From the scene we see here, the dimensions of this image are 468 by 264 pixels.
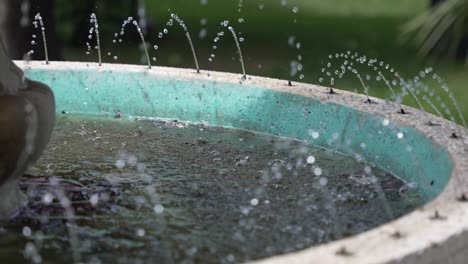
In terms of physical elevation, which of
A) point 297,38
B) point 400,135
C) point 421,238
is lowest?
point 297,38

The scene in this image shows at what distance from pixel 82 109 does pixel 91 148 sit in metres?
0.82

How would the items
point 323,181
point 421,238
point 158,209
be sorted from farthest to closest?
point 323,181
point 158,209
point 421,238

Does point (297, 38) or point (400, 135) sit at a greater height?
point (400, 135)

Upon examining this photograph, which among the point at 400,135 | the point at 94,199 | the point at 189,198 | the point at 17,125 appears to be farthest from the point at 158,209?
the point at 400,135

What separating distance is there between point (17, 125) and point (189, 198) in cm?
77

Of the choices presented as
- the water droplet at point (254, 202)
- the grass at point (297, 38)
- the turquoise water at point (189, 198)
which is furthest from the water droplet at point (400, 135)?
the grass at point (297, 38)

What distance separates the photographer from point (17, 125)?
3449 mm

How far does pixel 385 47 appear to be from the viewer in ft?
38.2

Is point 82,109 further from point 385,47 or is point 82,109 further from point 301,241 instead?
point 385,47

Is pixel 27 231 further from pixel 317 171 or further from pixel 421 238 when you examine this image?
pixel 421 238

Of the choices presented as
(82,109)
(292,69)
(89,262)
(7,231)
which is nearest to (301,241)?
(89,262)

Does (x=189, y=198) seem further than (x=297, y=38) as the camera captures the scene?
No

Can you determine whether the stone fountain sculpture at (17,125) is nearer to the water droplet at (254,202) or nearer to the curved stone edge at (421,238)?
the water droplet at (254,202)

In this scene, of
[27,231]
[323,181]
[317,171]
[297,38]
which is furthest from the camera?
[297,38]
